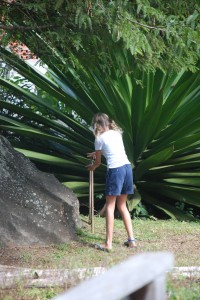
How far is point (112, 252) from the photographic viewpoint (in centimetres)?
694

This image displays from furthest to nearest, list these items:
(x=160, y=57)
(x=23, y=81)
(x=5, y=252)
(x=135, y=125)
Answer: (x=23, y=81), (x=135, y=125), (x=5, y=252), (x=160, y=57)

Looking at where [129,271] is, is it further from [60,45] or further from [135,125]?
[135,125]

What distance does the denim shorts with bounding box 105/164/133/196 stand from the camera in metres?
7.12

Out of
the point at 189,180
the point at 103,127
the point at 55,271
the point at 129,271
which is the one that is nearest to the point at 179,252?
the point at 103,127

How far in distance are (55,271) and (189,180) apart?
17.2 feet

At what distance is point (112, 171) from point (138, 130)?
286cm

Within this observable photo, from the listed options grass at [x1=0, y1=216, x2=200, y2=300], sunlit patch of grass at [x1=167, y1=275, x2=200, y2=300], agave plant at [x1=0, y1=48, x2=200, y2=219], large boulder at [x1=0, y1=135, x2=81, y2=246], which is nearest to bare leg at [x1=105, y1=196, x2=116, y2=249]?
grass at [x1=0, y1=216, x2=200, y2=300]

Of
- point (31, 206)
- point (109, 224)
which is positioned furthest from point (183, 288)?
point (31, 206)

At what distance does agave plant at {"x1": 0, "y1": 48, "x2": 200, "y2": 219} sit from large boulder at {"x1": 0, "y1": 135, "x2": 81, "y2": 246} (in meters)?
2.04

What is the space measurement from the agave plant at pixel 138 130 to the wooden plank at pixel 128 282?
743cm

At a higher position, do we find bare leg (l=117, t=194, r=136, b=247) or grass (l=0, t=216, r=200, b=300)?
bare leg (l=117, t=194, r=136, b=247)

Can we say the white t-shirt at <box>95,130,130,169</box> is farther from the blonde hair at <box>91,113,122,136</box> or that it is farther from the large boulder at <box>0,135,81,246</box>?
the large boulder at <box>0,135,81,246</box>

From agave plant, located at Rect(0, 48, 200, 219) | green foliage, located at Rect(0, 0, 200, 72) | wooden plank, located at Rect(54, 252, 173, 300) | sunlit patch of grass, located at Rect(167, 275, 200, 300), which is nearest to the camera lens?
wooden plank, located at Rect(54, 252, 173, 300)

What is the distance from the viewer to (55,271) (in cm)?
522
